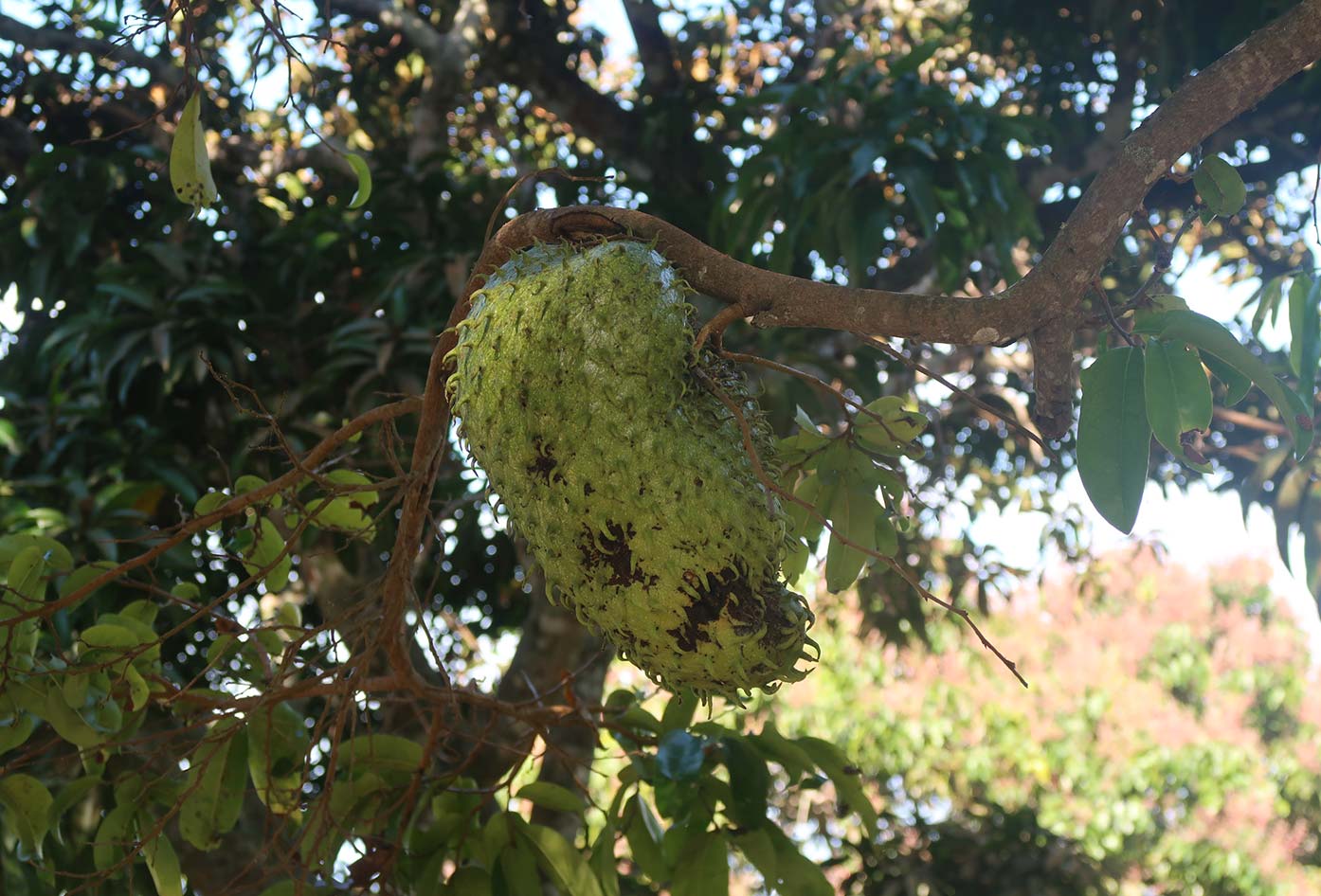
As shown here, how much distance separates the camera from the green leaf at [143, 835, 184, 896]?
161 centimetres

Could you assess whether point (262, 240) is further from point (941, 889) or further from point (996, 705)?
point (996, 705)

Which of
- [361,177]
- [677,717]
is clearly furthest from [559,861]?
[361,177]

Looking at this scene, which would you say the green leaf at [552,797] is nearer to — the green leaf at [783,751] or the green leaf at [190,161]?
the green leaf at [783,751]

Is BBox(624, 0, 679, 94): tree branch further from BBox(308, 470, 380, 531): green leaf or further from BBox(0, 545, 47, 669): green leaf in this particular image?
BBox(0, 545, 47, 669): green leaf

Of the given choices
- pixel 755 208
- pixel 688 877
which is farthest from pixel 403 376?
pixel 688 877

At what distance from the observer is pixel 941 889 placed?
426cm

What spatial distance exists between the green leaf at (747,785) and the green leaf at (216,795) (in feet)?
2.35

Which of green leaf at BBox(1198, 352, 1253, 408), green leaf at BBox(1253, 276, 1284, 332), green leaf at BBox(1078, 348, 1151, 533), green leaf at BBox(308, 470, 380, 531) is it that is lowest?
green leaf at BBox(1078, 348, 1151, 533)

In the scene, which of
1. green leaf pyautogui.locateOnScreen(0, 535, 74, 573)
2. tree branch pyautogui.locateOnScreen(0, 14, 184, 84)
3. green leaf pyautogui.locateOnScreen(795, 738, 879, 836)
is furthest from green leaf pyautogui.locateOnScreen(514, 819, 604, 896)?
tree branch pyautogui.locateOnScreen(0, 14, 184, 84)

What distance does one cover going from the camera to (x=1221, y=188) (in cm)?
139

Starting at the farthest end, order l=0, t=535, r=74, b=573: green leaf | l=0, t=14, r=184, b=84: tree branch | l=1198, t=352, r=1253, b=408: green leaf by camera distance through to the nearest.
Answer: l=0, t=14, r=184, b=84: tree branch
l=0, t=535, r=74, b=573: green leaf
l=1198, t=352, r=1253, b=408: green leaf

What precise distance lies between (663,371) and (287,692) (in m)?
0.81

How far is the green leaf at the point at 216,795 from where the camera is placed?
1689 millimetres

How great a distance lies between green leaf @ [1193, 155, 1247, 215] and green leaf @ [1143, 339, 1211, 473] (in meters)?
0.27
